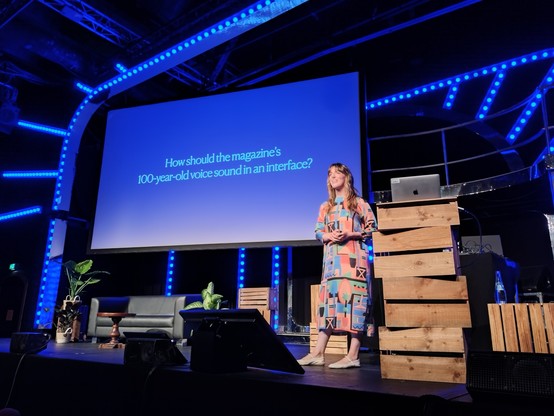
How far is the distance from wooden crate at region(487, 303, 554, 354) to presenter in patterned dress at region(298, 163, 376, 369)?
89 cm

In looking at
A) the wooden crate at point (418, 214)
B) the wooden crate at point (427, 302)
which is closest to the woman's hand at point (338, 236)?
the wooden crate at point (418, 214)

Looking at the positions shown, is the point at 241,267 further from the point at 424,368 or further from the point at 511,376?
the point at 511,376

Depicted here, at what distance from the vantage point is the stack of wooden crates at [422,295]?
2070 mm

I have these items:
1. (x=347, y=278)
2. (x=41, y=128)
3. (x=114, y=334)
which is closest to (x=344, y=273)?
(x=347, y=278)

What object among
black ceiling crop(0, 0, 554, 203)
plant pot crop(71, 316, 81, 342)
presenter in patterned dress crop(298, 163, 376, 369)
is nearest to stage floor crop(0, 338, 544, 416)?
presenter in patterned dress crop(298, 163, 376, 369)

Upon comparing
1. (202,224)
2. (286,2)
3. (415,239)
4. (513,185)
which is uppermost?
(286,2)

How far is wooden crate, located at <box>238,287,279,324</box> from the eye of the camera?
510 cm

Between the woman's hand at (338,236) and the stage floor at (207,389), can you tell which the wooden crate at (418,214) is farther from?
the stage floor at (207,389)

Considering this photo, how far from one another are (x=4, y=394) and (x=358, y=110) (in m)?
3.84

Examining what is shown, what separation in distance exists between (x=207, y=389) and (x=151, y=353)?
0.45 metres

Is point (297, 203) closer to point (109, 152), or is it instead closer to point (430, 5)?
point (109, 152)

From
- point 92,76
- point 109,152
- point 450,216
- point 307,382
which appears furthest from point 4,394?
point 92,76

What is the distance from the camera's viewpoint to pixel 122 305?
17.5ft

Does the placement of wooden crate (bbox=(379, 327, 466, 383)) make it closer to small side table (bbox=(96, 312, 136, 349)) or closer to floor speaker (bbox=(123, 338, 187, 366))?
floor speaker (bbox=(123, 338, 187, 366))
